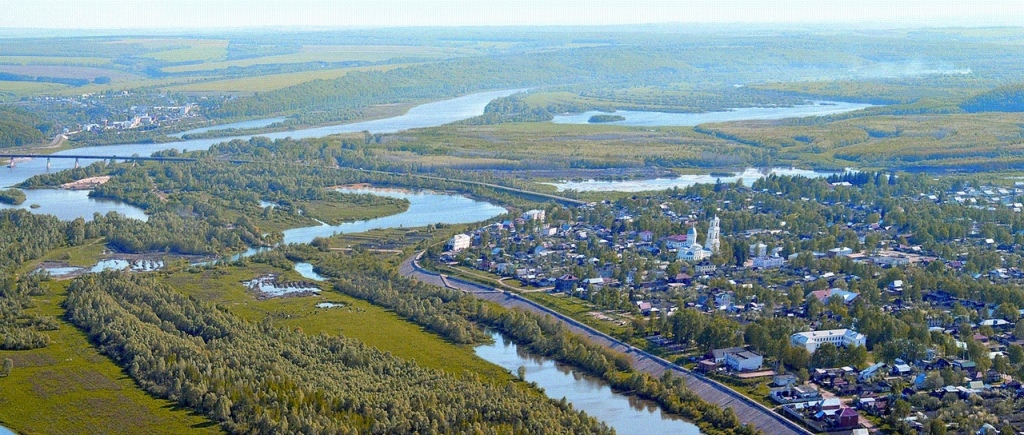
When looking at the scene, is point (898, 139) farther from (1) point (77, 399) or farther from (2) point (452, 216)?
(1) point (77, 399)

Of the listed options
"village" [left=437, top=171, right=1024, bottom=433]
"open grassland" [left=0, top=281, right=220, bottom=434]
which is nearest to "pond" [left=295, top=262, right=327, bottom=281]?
"village" [left=437, top=171, right=1024, bottom=433]

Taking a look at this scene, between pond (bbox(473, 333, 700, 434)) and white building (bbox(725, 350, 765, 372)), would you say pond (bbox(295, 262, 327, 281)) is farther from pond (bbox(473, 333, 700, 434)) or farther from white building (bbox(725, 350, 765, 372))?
white building (bbox(725, 350, 765, 372))

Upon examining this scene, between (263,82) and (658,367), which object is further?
(263,82)

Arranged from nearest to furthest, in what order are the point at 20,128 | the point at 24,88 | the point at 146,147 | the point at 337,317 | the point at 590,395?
the point at 590,395, the point at 337,317, the point at 146,147, the point at 20,128, the point at 24,88

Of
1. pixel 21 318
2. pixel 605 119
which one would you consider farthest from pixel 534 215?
pixel 605 119

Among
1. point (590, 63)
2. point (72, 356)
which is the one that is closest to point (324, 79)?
point (590, 63)

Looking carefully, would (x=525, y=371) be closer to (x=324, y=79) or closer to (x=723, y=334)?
(x=723, y=334)
